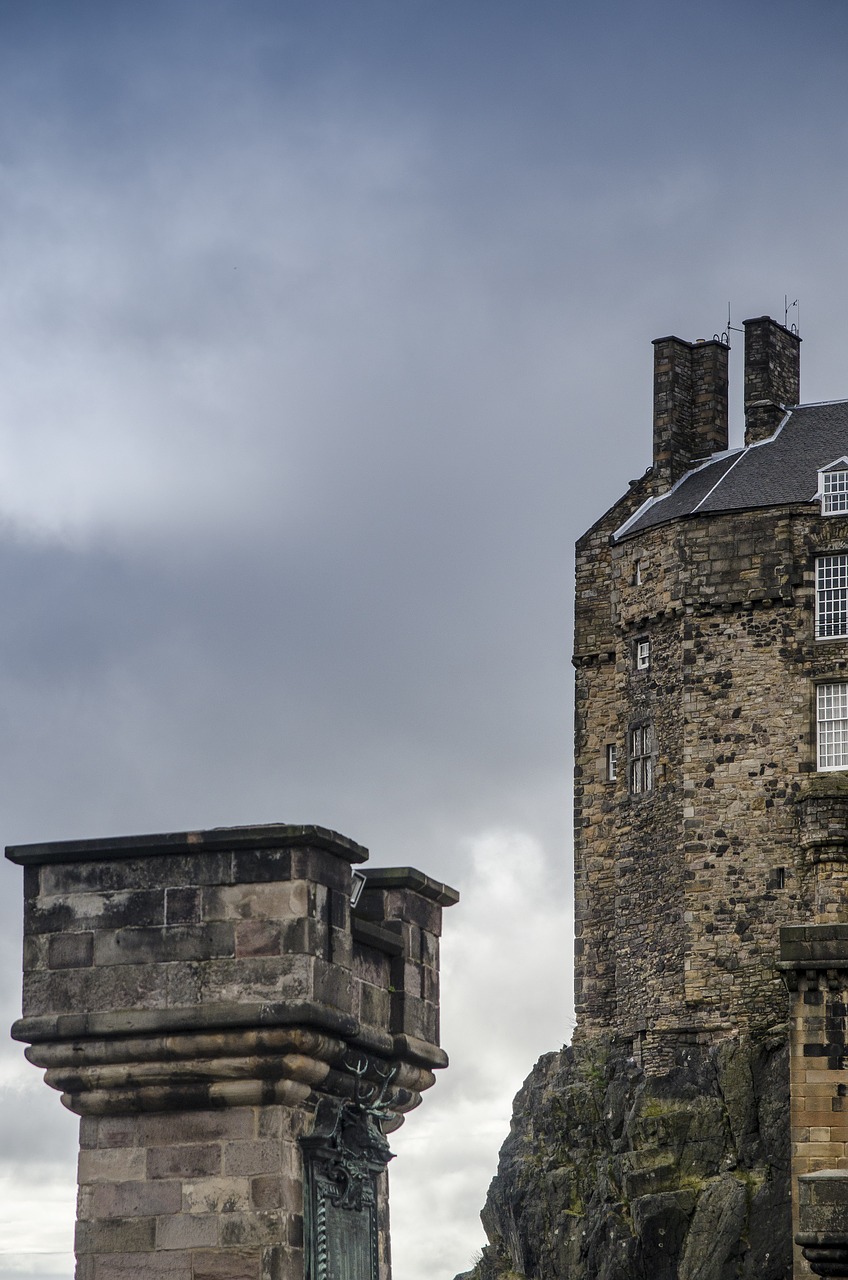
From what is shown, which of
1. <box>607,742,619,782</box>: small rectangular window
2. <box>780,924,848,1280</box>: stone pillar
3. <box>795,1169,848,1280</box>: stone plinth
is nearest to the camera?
<box>795,1169,848,1280</box>: stone plinth

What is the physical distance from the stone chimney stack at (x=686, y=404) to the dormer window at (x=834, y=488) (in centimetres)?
460

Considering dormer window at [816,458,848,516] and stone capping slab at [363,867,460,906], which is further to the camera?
dormer window at [816,458,848,516]

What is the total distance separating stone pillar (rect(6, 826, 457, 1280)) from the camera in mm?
14438

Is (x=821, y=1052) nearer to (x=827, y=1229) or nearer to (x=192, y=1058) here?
(x=827, y=1229)

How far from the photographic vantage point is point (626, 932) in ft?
187

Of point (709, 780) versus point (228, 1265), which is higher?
point (709, 780)

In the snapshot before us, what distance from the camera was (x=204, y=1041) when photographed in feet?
47.7

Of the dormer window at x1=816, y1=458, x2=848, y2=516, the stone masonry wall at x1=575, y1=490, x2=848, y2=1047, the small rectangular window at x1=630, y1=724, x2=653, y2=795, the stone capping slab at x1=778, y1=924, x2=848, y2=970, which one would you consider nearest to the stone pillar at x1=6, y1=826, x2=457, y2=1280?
the stone capping slab at x1=778, y1=924, x2=848, y2=970

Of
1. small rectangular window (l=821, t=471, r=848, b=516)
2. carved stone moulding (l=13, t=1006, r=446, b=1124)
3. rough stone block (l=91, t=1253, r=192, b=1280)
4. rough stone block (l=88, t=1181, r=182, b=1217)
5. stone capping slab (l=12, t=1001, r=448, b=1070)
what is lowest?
rough stone block (l=91, t=1253, r=192, b=1280)

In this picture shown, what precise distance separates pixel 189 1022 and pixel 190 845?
0.93 meters

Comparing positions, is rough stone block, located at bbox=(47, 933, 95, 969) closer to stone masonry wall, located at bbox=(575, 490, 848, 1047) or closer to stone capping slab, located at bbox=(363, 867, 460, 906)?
stone capping slab, located at bbox=(363, 867, 460, 906)

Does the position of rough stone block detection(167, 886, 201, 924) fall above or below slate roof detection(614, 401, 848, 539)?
below

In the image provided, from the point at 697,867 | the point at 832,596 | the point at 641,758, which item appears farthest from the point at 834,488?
the point at 697,867

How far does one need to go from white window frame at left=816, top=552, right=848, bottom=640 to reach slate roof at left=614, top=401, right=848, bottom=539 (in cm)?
152
